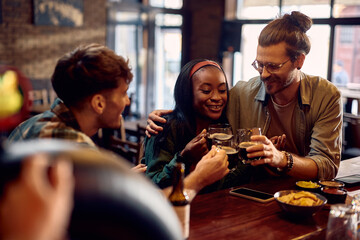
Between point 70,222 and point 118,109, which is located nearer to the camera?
point 70,222

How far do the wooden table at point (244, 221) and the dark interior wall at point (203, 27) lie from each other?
6788mm

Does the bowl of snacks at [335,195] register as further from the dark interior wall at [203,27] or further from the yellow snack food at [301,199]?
the dark interior wall at [203,27]

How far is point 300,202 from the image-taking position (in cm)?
154

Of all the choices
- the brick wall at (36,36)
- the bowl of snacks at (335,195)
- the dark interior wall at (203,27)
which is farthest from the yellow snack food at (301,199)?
the dark interior wall at (203,27)

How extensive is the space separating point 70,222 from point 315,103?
1.86 m

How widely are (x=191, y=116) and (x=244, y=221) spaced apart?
2.60 feet

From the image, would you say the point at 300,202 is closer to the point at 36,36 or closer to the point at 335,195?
the point at 335,195

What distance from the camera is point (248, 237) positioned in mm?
1363

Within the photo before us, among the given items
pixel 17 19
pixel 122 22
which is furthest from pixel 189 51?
pixel 17 19

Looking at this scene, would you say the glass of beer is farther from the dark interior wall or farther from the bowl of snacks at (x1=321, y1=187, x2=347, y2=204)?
the dark interior wall

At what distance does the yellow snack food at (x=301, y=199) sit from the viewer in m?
1.54

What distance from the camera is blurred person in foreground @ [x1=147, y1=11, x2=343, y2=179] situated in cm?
207

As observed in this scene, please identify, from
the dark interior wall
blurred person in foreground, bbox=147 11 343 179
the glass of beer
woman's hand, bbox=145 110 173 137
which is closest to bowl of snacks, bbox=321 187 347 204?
blurred person in foreground, bbox=147 11 343 179

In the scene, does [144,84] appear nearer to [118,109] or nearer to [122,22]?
[122,22]
